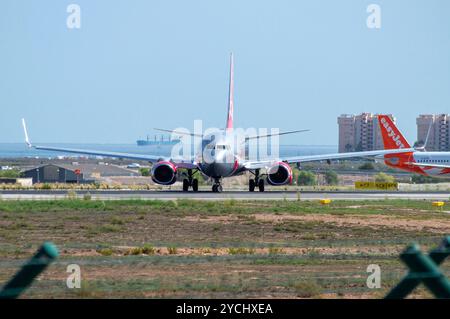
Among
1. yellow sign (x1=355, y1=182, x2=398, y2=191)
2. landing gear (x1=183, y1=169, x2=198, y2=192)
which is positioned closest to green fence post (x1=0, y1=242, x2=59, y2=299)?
landing gear (x1=183, y1=169, x2=198, y2=192)

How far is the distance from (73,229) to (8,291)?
2139 cm

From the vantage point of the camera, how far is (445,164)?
83125 mm

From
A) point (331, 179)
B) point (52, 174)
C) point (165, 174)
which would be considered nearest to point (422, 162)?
point (165, 174)

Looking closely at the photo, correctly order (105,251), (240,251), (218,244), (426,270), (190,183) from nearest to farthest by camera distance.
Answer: (426,270)
(105,251)
(240,251)
(218,244)
(190,183)

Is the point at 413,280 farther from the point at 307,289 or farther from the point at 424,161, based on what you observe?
the point at 424,161

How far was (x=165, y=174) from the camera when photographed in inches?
2415

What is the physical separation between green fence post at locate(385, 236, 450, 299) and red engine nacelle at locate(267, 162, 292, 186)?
49.4 metres

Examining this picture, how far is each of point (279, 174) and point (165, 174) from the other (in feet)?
23.9

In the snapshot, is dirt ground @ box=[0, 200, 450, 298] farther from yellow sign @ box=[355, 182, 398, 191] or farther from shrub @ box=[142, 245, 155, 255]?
yellow sign @ box=[355, 182, 398, 191]

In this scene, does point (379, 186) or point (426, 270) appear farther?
point (379, 186)

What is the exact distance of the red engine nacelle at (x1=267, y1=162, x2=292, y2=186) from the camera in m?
62.3

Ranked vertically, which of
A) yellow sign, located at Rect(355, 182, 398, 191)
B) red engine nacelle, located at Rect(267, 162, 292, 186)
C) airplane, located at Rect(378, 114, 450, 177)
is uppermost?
airplane, located at Rect(378, 114, 450, 177)
